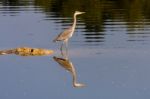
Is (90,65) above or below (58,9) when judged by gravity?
above

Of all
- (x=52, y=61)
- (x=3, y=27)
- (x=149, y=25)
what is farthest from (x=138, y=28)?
(x=52, y=61)

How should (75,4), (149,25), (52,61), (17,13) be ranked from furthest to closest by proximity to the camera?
(75,4) → (17,13) → (149,25) → (52,61)

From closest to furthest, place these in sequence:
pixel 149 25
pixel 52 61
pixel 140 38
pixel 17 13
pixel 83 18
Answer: pixel 52 61, pixel 140 38, pixel 149 25, pixel 83 18, pixel 17 13

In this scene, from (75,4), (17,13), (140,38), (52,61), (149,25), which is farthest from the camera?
(75,4)

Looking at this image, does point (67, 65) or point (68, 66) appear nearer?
point (68, 66)

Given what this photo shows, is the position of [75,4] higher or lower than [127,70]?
lower

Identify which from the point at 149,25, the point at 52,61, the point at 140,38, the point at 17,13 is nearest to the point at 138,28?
the point at 149,25

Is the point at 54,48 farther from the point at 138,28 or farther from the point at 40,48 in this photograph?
the point at 138,28

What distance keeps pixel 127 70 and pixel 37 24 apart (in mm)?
14247

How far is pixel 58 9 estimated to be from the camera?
43.2 m

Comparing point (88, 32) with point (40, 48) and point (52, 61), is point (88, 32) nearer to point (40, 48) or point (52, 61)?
point (40, 48)

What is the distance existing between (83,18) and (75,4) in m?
9.20

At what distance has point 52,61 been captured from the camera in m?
21.7

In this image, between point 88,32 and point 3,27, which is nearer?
point 88,32
